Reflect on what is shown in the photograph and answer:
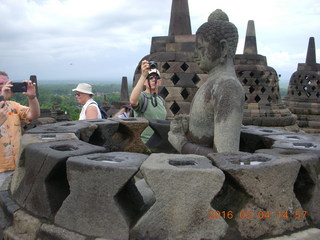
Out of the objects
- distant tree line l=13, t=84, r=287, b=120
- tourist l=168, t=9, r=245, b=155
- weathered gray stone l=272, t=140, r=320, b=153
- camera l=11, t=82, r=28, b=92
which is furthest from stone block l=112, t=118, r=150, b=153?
distant tree line l=13, t=84, r=287, b=120

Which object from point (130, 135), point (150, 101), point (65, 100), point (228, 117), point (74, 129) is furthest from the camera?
point (65, 100)

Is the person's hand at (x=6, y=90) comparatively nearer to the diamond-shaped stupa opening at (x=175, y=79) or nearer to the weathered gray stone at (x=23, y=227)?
the weathered gray stone at (x=23, y=227)

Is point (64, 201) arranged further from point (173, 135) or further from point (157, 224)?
point (173, 135)

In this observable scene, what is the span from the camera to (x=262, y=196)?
1.71 metres

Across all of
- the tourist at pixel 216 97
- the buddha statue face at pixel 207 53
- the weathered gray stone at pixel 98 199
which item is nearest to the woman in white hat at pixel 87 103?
the tourist at pixel 216 97

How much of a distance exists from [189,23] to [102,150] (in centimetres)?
416

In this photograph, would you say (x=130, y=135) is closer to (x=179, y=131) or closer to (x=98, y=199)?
(x=179, y=131)

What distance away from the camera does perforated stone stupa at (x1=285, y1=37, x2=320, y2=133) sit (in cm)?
981

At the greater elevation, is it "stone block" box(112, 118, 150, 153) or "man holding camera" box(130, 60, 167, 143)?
"man holding camera" box(130, 60, 167, 143)

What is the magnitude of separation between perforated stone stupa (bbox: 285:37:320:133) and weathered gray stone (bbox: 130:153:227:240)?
357 inches

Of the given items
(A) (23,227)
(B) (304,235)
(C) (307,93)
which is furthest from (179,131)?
(C) (307,93)

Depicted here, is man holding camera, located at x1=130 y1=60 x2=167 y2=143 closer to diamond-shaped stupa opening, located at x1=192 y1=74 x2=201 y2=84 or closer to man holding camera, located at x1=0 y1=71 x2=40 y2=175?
man holding camera, located at x1=0 y1=71 x2=40 y2=175

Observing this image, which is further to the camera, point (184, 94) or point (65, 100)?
point (65, 100)
